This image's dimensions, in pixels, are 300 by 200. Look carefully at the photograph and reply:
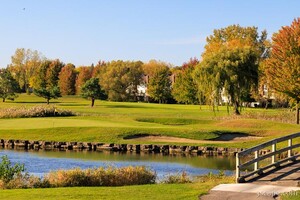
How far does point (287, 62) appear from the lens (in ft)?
172

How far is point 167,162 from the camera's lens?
115 ft

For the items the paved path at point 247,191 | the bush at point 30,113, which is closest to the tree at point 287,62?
the bush at point 30,113

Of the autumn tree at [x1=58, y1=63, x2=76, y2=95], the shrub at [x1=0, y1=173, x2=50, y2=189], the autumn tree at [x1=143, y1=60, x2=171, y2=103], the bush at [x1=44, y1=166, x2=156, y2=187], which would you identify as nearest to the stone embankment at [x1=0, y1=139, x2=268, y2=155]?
the bush at [x1=44, y1=166, x2=156, y2=187]

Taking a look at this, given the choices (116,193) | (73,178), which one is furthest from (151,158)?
(116,193)

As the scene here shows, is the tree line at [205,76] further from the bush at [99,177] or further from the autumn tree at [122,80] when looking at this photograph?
the bush at [99,177]

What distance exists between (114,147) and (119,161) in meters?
8.33

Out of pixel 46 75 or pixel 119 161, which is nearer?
pixel 119 161

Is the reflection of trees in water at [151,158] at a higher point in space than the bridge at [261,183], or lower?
lower

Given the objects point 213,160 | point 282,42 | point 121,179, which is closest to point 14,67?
point 282,42

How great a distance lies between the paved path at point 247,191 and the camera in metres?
16.3

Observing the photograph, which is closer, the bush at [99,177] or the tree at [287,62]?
the bush at [99,177]

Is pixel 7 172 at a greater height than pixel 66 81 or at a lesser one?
lesser

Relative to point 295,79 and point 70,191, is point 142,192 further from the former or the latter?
point 295,79

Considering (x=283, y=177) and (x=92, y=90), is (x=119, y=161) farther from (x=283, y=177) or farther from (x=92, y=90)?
(x=92, y=90)
